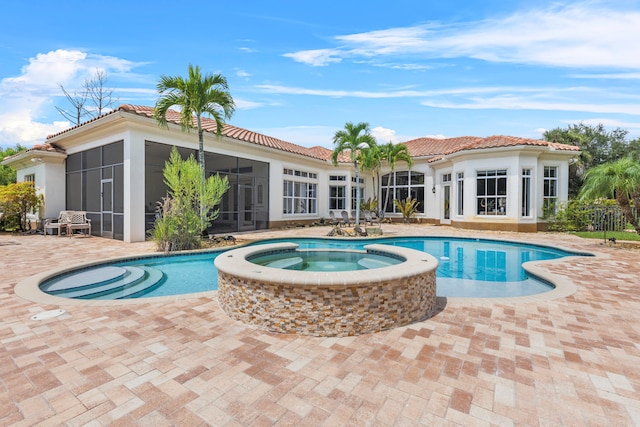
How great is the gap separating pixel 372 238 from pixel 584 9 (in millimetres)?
8836


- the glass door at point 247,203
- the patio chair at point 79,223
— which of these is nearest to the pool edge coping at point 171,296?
the patio chair at point 79,223

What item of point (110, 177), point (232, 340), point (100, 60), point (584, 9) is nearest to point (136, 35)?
point (110, 177)

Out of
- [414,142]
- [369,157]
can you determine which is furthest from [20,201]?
[414,142]

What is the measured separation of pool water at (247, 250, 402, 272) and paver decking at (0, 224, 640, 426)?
2.06 m

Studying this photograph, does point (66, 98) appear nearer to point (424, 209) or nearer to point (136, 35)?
point (136, 35)

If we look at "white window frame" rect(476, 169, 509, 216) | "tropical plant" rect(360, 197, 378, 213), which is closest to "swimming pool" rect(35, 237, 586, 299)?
"white window frame" rect(476, 169, 509, 216)

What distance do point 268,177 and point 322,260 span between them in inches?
406

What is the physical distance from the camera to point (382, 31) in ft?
32.1

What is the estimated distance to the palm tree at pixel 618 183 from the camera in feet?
32.7

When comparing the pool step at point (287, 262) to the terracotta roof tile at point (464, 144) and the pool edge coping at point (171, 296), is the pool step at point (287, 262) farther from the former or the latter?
the terracotta roof tile at point (464, 144)

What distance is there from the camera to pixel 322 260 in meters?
7.54

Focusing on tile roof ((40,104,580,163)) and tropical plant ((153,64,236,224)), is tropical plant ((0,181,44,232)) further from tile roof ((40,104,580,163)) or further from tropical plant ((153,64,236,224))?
tropical plant ((153,64,236,224))

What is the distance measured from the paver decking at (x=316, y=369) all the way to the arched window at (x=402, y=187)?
56.6 ft

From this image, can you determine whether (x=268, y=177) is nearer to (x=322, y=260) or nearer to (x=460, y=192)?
(x=322, y=260)
